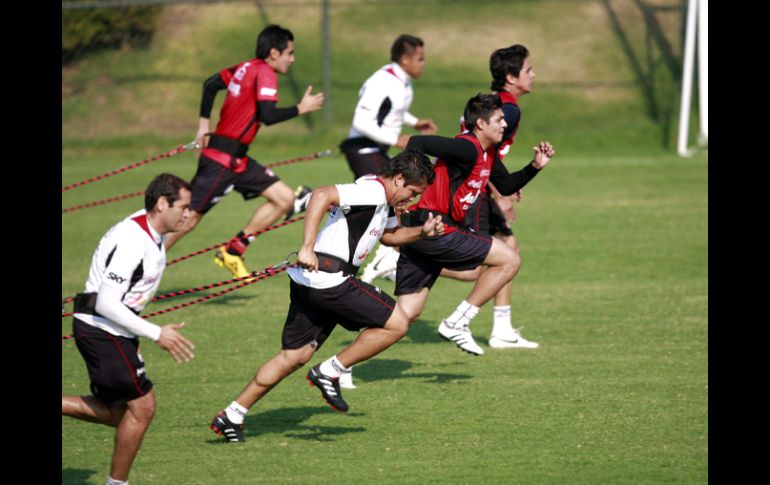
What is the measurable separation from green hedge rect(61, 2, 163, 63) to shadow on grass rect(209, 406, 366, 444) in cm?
1732

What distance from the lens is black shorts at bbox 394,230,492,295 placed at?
801cm

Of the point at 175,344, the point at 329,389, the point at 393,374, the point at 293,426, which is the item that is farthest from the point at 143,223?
the point at 393,374

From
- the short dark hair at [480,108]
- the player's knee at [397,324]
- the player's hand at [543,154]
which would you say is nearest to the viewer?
the player's knee at [397,324]

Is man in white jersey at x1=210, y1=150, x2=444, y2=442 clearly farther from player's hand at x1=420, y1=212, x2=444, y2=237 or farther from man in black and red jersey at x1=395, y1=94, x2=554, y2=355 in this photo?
man in black and red jersey at x1=395, y1=94, x2=554, y2=355

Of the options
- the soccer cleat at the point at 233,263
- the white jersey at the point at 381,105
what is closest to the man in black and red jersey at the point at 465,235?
the white jersey at the point at 381,105

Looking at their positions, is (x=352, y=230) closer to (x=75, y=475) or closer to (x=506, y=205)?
(x=75, y=475)

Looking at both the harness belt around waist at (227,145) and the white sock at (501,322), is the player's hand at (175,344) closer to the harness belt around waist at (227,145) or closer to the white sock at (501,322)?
the white sock at (501,322)

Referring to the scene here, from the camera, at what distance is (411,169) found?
22.1 ft

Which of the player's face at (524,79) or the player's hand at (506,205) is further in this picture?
the player's hand at (506,205)

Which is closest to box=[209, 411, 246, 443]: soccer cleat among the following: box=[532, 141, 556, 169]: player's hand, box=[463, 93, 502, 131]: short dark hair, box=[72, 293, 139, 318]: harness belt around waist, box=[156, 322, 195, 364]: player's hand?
box=[72, 293, 139, 318]: harness belt around waist

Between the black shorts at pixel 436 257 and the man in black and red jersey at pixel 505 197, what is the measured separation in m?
0.62

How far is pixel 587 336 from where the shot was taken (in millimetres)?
9445

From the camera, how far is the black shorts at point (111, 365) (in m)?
5.84
